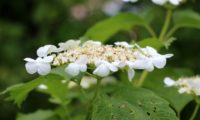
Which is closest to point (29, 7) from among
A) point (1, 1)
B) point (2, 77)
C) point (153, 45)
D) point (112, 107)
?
point (1, 1)

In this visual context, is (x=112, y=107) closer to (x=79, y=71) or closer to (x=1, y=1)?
(x=79, y=71)

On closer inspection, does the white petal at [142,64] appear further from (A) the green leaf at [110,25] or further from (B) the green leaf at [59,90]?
(A) the green leaf at [110,25]

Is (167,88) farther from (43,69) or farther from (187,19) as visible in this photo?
(43,69)

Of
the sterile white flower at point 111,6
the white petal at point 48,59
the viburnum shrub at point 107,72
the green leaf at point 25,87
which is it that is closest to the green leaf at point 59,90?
the viburnum shrub at point 107,72

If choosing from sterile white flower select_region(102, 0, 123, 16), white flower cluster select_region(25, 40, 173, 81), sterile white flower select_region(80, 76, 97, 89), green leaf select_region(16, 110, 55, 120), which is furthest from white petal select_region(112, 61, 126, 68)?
sterile white flower select_region(102, 0, 123, 16)

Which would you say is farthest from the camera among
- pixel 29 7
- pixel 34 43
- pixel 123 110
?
pixel 29 7
